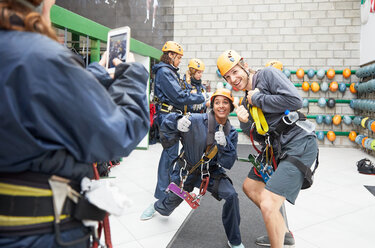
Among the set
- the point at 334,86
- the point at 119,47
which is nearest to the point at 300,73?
the point at 334,86

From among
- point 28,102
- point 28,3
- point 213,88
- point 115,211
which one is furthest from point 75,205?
point 213,88

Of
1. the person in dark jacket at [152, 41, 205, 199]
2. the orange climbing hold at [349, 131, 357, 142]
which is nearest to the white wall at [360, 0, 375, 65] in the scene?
the orange climbing hold at [349, 131, 357, 142]

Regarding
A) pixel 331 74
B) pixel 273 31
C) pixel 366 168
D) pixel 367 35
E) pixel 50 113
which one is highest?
pixel 273 31

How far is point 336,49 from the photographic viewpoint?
8914 millimetres

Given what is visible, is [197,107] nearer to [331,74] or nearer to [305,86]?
[305,86]

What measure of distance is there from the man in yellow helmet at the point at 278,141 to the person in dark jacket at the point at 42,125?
1.58 m

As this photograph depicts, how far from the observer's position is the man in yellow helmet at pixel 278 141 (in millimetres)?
2277

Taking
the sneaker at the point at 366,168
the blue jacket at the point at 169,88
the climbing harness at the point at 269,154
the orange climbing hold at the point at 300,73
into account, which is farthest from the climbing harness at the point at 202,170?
the orange climbing hold at the point at 300,73

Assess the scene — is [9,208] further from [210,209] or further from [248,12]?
[248,12]

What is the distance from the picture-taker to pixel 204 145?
3021mm

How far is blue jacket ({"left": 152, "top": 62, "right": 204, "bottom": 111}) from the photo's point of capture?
397 cm

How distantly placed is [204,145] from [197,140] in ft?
0.28

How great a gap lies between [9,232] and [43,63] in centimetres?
49

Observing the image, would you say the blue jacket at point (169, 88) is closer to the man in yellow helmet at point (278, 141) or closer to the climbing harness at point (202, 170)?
the climbing harness at point (202, 170)
